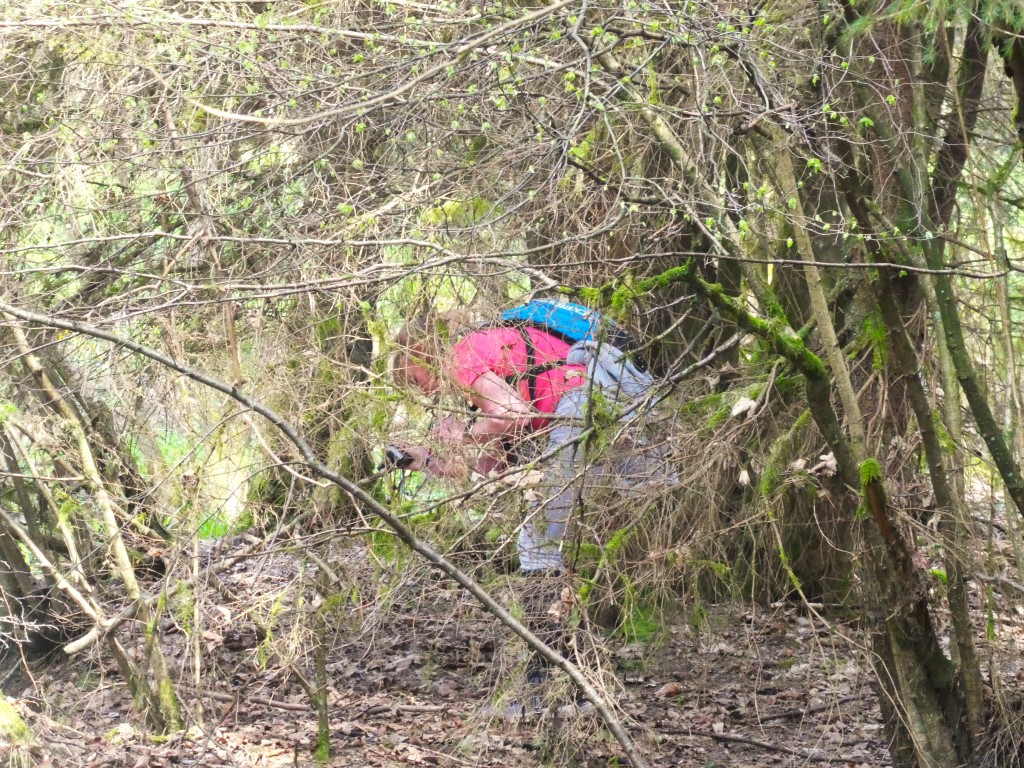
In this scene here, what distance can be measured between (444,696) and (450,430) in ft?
7.89

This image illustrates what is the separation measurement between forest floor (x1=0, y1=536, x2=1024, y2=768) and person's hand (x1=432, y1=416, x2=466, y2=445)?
2.30 feet

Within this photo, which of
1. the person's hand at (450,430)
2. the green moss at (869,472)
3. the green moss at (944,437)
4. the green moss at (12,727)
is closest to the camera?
the green moss at (12,727)

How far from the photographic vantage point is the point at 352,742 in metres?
6.46

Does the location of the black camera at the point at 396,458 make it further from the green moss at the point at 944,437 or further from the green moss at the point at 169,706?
the green moss at the point at 944,437

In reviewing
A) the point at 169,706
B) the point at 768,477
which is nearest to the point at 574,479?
the point at 768,477

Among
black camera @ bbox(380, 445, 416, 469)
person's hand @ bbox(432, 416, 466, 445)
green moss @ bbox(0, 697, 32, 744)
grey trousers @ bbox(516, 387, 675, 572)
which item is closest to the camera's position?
green moss @ bbox(0, 697, 32, 744)

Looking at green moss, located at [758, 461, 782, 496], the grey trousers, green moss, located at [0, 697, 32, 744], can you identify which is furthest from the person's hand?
green moss, located at [0, 697, 32, 744]

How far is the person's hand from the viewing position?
17.7 ft

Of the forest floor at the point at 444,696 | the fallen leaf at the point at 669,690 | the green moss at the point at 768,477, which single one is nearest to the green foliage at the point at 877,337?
the green moss at the point at 768,477

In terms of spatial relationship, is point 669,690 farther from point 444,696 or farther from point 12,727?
point 12,727

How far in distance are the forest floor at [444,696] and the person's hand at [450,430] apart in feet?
2.30

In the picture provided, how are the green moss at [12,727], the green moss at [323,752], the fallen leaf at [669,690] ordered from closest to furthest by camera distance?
the green moss at [12,727] → the green moss at [323,752] → the fallen leaf at [669,690]

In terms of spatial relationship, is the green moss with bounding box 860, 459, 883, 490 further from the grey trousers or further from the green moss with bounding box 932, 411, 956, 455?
the grey trousers

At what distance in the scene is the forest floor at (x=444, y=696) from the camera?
532 cm
